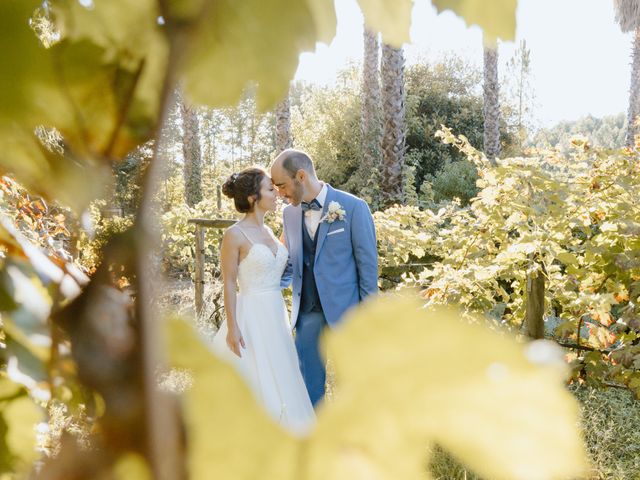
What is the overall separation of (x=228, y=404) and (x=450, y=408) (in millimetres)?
43

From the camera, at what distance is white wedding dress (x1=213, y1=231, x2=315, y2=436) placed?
12.8 ft

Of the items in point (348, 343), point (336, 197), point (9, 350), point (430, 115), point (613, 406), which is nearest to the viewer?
point (348, 343)

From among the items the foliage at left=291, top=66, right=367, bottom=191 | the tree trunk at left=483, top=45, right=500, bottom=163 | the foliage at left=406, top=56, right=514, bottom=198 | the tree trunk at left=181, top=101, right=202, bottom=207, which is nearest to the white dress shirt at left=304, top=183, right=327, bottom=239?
the tree trunk at left=181, top=101, right=202, bottom=207

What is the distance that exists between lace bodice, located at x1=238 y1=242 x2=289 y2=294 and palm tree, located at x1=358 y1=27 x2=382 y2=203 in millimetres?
4891

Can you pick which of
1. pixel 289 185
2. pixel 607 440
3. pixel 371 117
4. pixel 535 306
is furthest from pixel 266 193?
pixel 371 117

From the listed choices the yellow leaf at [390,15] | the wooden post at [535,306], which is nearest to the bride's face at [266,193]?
the wooden post at [535,306]

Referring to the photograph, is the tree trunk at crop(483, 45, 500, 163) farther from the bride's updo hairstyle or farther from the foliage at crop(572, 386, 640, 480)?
the bride's updo hairstyle

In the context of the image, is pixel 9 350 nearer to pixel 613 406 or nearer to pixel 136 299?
pixel 136 299

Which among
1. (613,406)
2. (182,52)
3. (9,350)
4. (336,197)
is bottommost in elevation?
(613,406)

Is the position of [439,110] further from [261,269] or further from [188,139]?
[188,139]

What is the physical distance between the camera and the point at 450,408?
10 cm

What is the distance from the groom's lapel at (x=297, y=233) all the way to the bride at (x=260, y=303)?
0.85 feet

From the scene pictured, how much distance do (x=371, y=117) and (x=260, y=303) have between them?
7488 millimetres

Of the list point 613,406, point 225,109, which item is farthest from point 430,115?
point 225,109
